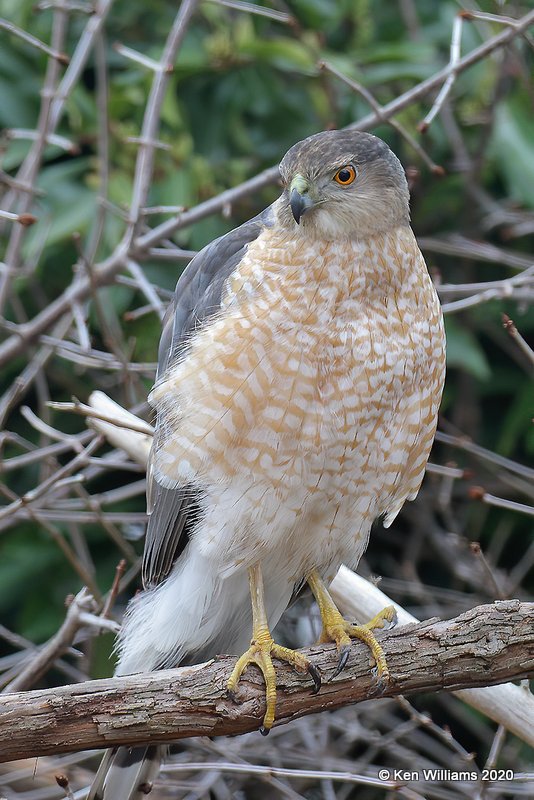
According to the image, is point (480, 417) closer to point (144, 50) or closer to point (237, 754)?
point (237, 754)

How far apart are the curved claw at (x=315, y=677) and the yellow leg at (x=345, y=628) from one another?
54mm

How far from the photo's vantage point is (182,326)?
3.04m

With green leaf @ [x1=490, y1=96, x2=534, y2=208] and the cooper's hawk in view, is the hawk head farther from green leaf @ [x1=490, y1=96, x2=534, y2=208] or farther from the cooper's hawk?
green leaf @ [x1=490, y1=96, x2=534, y2=208]

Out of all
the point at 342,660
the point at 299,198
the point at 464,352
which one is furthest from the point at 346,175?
the point at 464,352

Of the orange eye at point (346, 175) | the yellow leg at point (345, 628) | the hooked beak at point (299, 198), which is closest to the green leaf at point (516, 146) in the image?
the orange eye at point (346, 175)

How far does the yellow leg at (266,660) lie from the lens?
101 inches

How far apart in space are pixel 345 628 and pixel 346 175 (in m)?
1.26

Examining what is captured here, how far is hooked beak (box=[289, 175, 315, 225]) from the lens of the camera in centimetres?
269

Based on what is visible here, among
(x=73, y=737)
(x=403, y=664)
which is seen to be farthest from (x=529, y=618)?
(x=73, y=737)

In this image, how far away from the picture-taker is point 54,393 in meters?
4.96

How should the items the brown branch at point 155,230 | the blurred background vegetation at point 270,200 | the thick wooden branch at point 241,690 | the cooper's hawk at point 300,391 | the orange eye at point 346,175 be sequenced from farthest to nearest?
the blurred background vegetation at point 270,200 → the brown branch at point 155,230 → the orange eye at point 346,175 → the cooper's hawk at point 300,391 → the thick wooden branch at point 241,690

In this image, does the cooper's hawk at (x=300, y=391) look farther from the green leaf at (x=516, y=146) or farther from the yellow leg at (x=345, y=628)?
the green leaf at (x=516, y=146)

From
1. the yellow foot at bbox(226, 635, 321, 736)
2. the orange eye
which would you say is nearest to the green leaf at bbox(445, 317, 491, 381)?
the orange eye

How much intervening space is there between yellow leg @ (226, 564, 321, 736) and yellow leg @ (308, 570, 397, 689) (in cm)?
9
